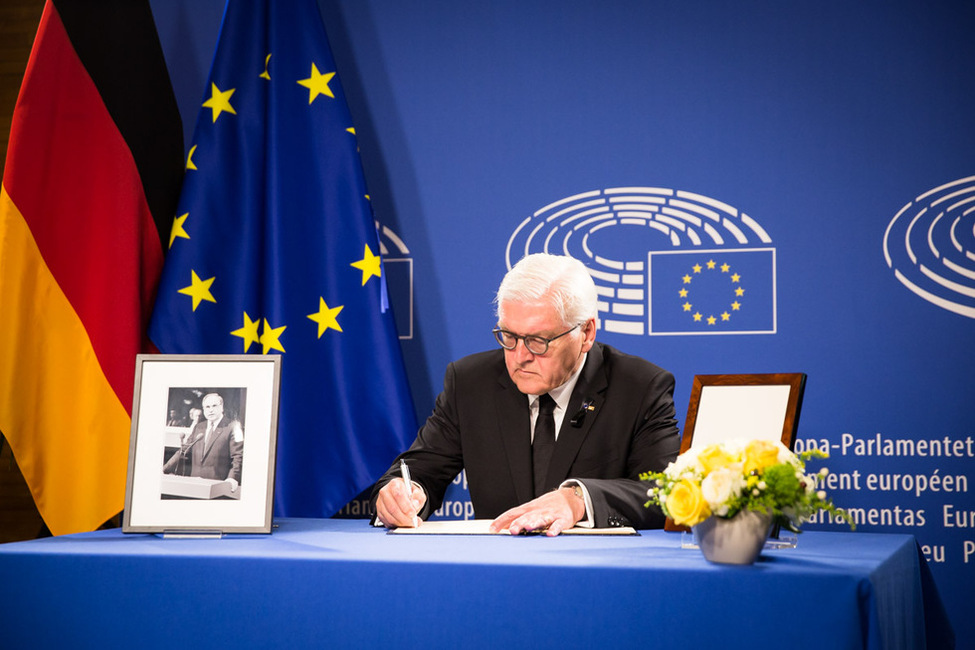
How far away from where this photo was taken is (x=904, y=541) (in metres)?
2.15

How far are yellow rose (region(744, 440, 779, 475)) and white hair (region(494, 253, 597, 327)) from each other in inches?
42.0

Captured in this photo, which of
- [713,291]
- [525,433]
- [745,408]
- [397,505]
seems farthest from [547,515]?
[713,291]

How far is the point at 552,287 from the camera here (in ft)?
8.95

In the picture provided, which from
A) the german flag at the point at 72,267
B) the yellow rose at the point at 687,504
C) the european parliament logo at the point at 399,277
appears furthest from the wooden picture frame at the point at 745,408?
the german flag at the point at 72,267

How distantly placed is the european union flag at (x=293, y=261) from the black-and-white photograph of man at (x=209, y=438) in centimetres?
133

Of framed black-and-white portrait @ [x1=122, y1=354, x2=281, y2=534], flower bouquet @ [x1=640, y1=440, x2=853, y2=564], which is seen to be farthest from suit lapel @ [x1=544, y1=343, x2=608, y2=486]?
flower bouquet @ [x1=640, y1=440, x2=853, y2=564]

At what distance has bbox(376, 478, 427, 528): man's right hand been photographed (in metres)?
2.43

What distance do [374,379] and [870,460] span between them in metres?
1.83

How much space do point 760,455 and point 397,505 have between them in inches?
41.5

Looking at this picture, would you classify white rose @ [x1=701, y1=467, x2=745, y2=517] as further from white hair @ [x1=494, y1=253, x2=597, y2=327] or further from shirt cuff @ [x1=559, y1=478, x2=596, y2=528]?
white hair @ [x1=494, y1=253, x2=597, y2=327]

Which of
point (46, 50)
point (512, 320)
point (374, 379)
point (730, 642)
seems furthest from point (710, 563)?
point (46, 50)

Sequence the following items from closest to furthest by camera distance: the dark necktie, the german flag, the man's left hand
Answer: the man's left hand < the dark necktie < the german flag

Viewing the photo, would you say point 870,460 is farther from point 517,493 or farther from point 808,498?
point 808,498

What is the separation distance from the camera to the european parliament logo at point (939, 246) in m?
3.25
